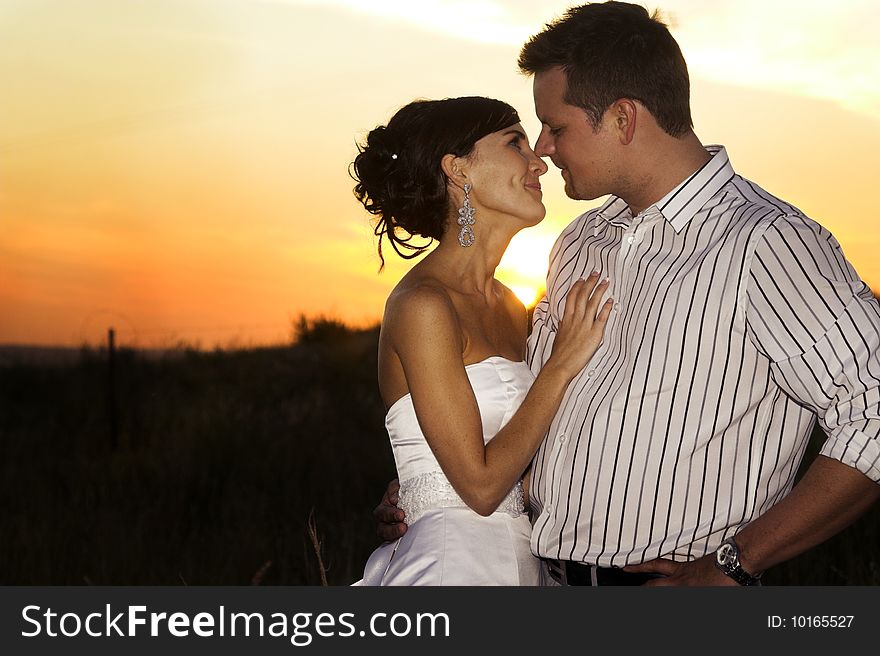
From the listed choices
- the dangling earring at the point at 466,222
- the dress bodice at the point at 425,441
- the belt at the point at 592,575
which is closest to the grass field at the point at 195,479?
the dress bodice at the point at 425,441

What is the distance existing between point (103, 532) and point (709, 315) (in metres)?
7.66

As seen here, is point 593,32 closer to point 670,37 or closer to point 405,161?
point 670,37

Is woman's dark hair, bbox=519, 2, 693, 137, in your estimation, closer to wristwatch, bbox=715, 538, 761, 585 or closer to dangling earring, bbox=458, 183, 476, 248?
dangling earring, bbox=458, 183, 476, 248

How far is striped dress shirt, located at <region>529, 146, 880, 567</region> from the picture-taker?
7.88ft

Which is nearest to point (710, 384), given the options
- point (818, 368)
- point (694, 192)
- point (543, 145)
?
point (818, 368)

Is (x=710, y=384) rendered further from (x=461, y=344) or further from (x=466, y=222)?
(x=466, y=222)

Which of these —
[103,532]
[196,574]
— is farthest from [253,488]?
[196,574]

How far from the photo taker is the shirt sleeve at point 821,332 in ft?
7.73

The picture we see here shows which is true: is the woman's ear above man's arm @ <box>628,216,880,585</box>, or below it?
above

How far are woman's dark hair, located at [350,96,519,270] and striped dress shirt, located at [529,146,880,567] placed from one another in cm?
80

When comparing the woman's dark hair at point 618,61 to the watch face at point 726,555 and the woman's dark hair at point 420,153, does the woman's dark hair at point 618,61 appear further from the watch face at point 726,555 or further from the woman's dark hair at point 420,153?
the watch face at point 726,555

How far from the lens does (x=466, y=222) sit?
3.41 m

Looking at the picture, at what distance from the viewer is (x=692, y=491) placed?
257 centimetres

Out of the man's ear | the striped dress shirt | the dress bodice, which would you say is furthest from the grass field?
the man's ear
